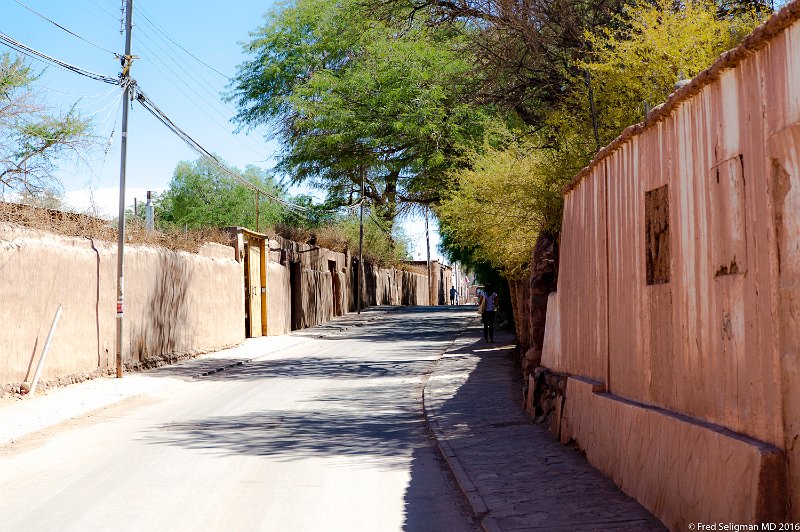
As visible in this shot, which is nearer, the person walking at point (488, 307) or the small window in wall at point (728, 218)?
the small window in wall at point (728, 218)

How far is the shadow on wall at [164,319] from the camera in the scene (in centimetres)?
2084

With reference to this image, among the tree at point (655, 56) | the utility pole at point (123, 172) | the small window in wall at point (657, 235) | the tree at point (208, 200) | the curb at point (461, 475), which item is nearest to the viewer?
the curb at point (461, 475)

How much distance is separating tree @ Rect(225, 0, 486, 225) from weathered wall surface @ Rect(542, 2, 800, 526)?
13.1 m

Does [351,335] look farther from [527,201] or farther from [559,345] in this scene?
[559,345]

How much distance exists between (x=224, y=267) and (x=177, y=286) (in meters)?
4.48

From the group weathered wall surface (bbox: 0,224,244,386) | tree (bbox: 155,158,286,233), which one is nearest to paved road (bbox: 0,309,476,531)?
weathered wall surface (bbox: 0,224,244,386)

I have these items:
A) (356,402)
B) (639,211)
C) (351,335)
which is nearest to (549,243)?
(356,402)

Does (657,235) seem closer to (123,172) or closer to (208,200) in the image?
(123,172)

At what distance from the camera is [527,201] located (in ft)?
61.0

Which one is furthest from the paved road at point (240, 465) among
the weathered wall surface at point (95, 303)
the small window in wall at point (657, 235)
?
the small window in wall at point (657, 235)

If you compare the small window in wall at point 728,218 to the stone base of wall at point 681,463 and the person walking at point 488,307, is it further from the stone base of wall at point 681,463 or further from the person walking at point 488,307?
the person walking at point 488,307

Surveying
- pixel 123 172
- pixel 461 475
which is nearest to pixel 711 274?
pixel 461 475

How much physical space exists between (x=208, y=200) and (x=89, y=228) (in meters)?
63.4

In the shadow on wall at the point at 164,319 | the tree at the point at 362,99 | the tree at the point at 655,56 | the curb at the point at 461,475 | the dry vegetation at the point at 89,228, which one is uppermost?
the tree at the point at 362,99
